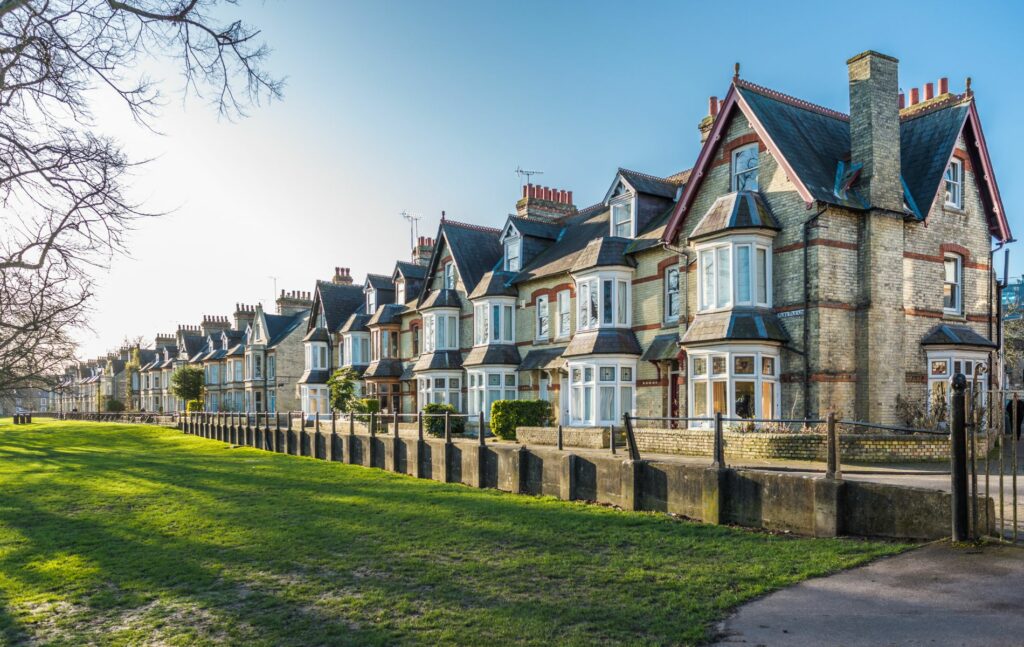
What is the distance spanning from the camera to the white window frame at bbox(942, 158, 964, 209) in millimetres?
21578

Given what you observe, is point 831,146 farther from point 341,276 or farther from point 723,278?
point 341,276

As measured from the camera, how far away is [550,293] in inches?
1161

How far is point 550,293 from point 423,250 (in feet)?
50.8

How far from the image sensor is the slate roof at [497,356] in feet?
101

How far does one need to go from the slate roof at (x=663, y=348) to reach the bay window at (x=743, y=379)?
2406 mm

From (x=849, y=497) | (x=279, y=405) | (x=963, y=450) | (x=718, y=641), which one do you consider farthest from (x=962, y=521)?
(x=279, y=405)

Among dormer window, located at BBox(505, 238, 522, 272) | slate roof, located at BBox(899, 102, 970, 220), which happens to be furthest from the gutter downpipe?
dormer window, located at BBox(505, 238, 522, 272)

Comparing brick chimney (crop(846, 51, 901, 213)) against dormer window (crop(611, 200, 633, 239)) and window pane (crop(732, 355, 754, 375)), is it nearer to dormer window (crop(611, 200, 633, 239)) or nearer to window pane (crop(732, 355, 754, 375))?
window pane (crop(732, 355, 754, 375))

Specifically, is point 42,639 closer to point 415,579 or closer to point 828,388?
point 415,579

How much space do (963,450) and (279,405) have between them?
51793 mm

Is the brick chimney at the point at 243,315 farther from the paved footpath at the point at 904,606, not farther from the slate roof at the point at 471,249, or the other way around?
the paved footpath at the point at 904,606

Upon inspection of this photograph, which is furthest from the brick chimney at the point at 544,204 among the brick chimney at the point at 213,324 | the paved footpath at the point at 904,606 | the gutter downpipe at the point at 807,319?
the brick chimney at the point at 213,324

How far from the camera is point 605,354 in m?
24.7

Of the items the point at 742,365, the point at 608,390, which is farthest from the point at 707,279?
the point at 608,390
